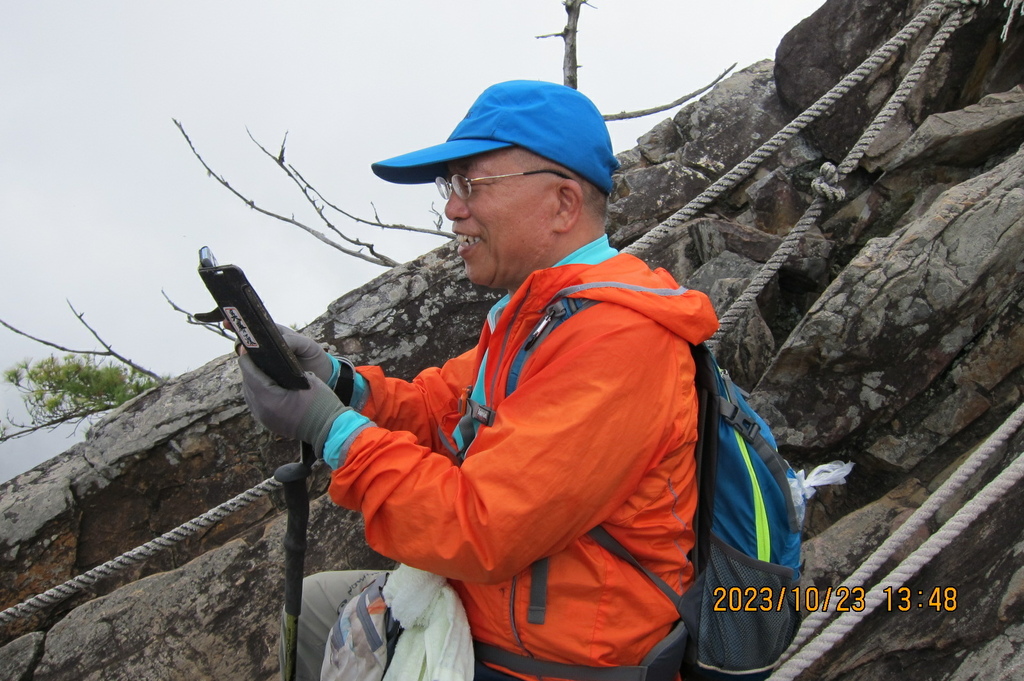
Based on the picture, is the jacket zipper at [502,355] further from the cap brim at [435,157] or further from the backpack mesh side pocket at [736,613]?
the backpack mesh side pocket at [736,613]

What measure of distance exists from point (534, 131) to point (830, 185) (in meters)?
3.14

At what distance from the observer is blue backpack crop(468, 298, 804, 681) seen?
2016 mm

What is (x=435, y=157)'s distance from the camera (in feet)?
7.34

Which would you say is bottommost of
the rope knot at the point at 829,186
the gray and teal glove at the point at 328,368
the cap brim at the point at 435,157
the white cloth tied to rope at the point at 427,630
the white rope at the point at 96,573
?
the white rope at the point at 96,573

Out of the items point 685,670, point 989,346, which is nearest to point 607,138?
point 685,670

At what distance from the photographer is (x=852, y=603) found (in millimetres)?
2525

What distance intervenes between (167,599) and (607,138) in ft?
10.5

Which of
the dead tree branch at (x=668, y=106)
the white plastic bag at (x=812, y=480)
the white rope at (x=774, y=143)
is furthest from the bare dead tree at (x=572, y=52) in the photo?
the white plastic bag at (x=812, y=480)

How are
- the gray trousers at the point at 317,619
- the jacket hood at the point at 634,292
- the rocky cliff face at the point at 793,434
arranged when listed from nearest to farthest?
the jacket hood at the point at 634,292 < the gray trousers at the point at 317,619 < the rocky cliff face at the point at 793,434

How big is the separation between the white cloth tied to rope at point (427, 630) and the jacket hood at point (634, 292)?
0.93m

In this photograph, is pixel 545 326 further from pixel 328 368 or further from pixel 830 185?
pixel 830 185

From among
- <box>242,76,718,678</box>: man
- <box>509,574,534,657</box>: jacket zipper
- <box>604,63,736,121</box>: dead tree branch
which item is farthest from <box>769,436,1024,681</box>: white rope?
<box>604,63,736,121</box>: dead tree branch

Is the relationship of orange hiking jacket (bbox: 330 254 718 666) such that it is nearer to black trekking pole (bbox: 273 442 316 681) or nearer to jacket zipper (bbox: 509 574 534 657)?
jacket zipper (bbox: 509 574 534 657)

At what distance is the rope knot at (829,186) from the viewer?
4.55 m
